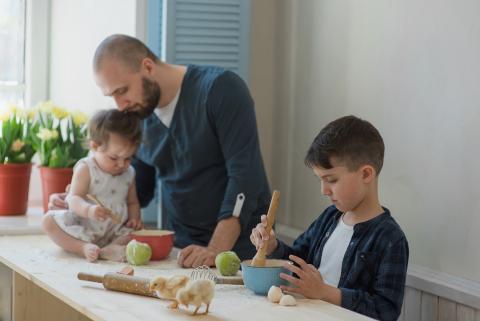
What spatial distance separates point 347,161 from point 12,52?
231 centimetres

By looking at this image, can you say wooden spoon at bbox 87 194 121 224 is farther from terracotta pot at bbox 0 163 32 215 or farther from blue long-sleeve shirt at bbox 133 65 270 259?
terracotta pot at bbox 0 163 32 215

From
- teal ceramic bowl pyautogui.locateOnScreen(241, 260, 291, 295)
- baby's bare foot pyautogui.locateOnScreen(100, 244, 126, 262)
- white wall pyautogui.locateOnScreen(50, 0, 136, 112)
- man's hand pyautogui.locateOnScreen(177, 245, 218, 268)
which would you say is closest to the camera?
teal ceramic bowl pyautogui.locateOnScreen(241, 260, 291, 295)

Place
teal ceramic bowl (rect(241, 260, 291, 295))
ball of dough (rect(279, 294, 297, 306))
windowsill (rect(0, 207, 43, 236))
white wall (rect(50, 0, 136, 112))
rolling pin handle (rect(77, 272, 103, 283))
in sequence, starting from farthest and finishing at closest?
white wall (rect(50, 0, 136, 112)), windowsill (rect(0, 207, 43, 236)), rolling pin handle (rect(77, 272, 103, 283)), teal ceramic bowl (rect(241, 260, 291, 295)), ball of dough (rect(279, 294, 297, 306))

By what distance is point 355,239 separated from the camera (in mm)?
2479

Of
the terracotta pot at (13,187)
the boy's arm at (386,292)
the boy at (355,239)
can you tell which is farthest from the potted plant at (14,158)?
the boy's arm at (386,292)

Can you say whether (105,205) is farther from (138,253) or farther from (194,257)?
(194,257)

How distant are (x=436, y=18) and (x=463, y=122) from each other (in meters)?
0.37

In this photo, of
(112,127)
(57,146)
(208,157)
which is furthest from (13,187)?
(208,157)

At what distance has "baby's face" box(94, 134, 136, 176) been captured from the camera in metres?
2.98

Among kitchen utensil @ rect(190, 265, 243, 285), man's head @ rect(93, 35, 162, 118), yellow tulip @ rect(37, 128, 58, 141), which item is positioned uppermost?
man's head @ rect(93, 35, 162, 118)

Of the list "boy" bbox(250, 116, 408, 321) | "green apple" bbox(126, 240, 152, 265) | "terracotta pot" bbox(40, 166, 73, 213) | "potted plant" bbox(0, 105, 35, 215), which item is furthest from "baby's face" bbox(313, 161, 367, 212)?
"potted plant" bbox(0, 105, 35, 215)

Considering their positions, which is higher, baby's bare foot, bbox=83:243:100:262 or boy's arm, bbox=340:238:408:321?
boy's arm, bbox=340:238:408:321

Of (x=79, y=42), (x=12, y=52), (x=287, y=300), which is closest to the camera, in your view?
(x=287, y=300)

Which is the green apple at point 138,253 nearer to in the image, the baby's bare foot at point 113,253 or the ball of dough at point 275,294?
the baby's bare foot at point 113,253
